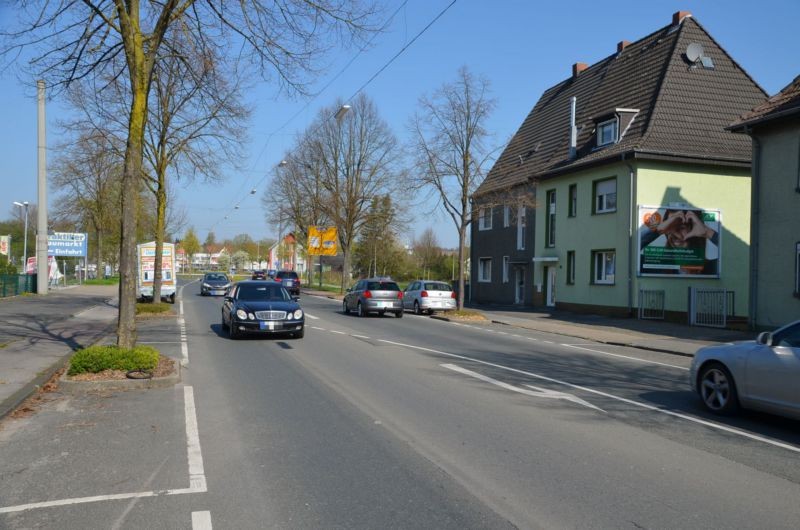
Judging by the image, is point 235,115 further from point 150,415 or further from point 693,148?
point 693,148

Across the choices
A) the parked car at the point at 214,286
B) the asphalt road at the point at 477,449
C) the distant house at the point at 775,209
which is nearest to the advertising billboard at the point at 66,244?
the parked car at the point at 214,286

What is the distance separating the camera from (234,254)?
142 m

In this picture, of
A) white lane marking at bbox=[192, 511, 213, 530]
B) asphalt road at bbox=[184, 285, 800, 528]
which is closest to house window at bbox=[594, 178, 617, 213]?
asphalt road at bbox=[184, 285, 800, 528]

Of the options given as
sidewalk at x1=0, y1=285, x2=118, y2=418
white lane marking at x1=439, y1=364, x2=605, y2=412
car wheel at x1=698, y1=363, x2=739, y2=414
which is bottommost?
white lane marking at x1=439, y1=364, x2=605, y2=412

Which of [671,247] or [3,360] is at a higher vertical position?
[671,247]

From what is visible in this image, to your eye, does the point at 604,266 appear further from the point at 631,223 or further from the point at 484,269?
the point at 484,269

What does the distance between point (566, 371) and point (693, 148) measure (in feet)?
59.6

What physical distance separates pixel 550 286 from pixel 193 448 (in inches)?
1113

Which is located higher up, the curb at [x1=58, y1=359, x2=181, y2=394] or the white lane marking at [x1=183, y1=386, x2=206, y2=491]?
the curb at [x1=58, y1=359, x2=181, y2=394]

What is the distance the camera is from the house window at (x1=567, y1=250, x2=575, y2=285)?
30.8 metres

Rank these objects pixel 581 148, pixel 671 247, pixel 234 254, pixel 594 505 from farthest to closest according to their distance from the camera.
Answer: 1. pixel 234 254
2. pixel 581 148
3. pixel 671 247
4. pixel 594 505

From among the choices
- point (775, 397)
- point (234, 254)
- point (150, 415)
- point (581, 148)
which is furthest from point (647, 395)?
point (234, 254)

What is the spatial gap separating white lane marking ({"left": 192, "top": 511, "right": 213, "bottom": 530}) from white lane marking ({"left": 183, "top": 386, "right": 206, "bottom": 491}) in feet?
1.82

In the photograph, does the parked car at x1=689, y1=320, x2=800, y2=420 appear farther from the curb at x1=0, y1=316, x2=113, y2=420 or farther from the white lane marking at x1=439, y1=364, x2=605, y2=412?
the curb at x1=0, y1=316, x2=113, y2=420
